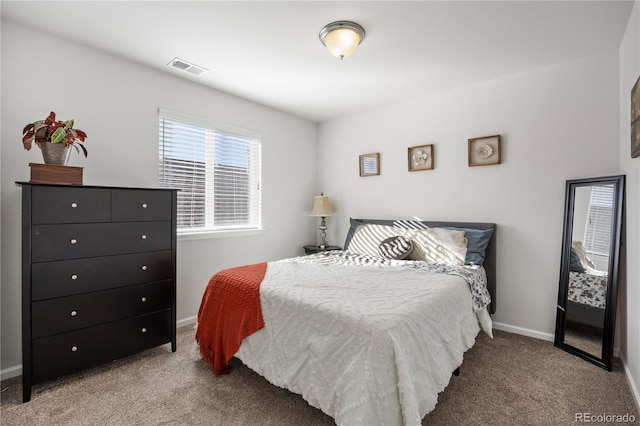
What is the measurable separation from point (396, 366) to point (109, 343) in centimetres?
204

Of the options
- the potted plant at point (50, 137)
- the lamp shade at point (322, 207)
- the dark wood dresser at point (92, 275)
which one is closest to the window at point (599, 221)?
the lamp shade at point (322, 207)

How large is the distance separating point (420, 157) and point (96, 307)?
3.30 m

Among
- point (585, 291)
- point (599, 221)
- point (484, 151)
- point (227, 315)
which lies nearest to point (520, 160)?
point (484, 151)

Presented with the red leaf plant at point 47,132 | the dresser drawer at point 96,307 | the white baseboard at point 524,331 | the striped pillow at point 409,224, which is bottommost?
the white baseboard at point 524,331

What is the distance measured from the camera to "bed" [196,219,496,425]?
1.35 m

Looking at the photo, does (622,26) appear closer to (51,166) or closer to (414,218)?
(414,218)

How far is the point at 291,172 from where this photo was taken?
4.18m

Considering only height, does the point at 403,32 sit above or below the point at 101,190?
above

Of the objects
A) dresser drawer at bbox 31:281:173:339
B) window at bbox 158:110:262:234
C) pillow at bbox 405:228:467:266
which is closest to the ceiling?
window at bbox 158:110:262:234

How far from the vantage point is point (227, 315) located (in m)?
2.16

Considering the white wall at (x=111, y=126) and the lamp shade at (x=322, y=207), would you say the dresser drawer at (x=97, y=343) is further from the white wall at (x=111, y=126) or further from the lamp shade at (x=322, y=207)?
the lamp shade at (x=322, y=207)

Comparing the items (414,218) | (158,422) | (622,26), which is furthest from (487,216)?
(158,422)

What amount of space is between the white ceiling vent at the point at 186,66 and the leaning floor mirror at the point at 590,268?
11.3 ft

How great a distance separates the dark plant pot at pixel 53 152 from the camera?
78.0 inches
